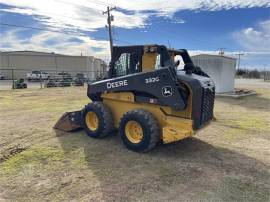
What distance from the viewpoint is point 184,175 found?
4719 mm

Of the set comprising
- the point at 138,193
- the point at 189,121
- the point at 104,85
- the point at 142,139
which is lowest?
the point at 138,193

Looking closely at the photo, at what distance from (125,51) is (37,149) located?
279cm

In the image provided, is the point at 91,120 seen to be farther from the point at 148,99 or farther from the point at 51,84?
the point at 51,84

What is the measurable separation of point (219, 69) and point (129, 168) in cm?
1467

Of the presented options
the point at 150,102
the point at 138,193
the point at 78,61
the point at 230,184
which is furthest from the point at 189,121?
the point at 78,61

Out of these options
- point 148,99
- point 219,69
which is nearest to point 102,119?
point 148,99

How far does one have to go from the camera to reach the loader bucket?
7254mm

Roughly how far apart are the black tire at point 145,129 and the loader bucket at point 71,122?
1899mm

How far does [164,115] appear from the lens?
5.64 meters

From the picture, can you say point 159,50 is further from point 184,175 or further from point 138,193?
point 138,193

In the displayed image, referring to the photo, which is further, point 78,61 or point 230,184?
point 78,61

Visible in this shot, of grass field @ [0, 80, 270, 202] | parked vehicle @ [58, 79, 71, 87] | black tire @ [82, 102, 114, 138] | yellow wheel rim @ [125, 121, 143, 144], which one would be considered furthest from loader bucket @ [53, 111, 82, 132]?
parked vehicle @ [58, 79, 71, 87]

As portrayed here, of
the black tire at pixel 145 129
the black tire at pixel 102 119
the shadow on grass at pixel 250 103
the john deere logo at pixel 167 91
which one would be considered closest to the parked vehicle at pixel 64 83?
the shadow on grass at pixel 250 103

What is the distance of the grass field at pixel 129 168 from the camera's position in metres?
4.08
